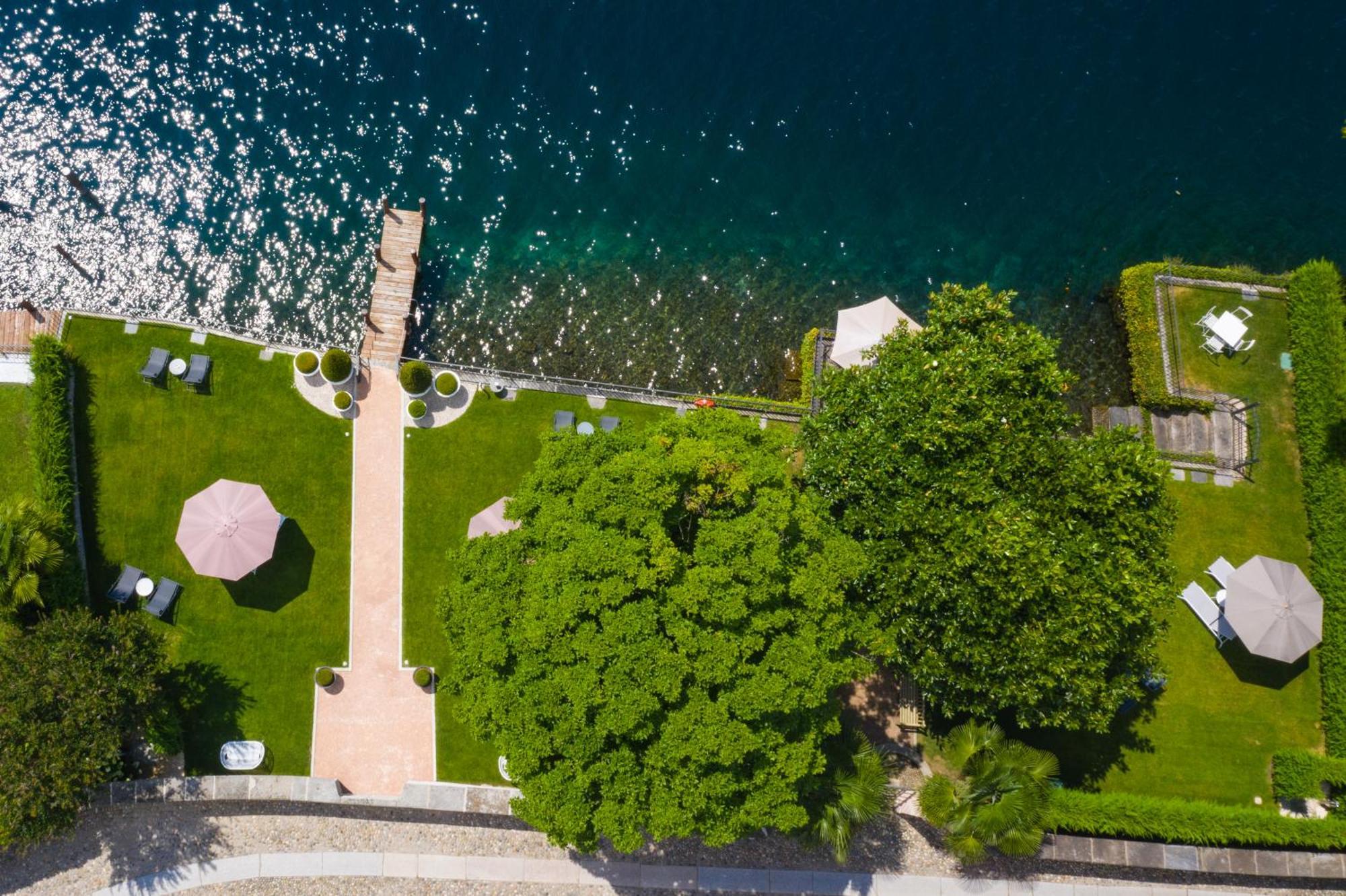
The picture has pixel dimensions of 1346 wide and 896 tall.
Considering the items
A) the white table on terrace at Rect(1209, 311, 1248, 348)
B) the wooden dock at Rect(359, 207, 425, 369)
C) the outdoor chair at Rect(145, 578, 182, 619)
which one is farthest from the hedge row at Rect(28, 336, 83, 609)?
the white table on terrace at Rect(1209, 311, 1248, 348)

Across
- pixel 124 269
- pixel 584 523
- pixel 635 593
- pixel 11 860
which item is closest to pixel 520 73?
pixel 124 269

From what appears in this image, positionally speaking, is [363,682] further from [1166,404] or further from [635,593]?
[1166,404]

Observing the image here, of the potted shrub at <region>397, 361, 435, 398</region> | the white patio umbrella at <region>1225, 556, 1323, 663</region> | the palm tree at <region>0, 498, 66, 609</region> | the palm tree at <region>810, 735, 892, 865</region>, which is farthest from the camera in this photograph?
the potted shrub at <region>397, 361, 435, 398</region>

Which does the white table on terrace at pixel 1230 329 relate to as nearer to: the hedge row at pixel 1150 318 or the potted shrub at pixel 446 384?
the hedge row at pixel 1150 318

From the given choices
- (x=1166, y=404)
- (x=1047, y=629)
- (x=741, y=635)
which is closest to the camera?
(x=741, y=635)

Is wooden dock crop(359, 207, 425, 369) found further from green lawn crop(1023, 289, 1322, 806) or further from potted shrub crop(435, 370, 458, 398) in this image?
green lawn crop(1023, 289, 1322, 806)

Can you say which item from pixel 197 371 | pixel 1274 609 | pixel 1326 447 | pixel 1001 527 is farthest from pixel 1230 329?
pixel 197 371

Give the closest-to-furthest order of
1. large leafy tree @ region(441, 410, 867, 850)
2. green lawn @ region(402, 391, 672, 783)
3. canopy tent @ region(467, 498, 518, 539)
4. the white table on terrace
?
large leafy tree @ region(441, 410, 867, 850) → canopy tent @ region(467, 498, 518, 539) → green lawn @ region(402, 391, 672, 783) → the white table on terrace
